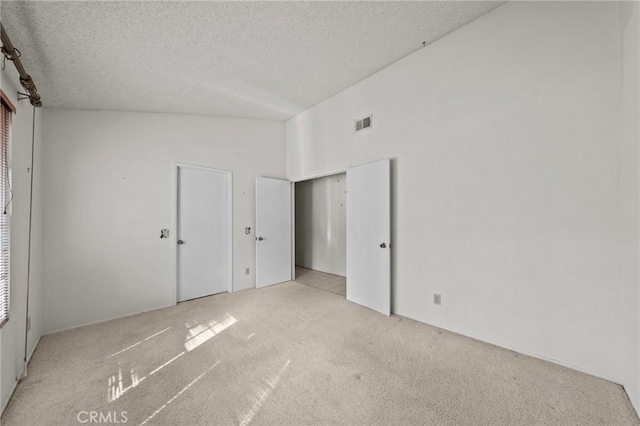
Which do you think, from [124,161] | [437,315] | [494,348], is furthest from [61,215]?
[494,348]

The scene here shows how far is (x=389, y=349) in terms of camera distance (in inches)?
89.9

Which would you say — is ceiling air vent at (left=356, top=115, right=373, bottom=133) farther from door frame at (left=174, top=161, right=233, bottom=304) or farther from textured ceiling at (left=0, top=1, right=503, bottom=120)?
door frame at (left=174, top=161, right=233, bottom=304)

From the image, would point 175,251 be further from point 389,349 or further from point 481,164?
point 481,164

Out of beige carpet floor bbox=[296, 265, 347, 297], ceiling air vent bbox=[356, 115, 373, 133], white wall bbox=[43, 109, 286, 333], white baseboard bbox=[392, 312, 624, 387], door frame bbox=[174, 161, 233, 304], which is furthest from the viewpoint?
beige carpet floor bbox=[296, 265, 347, 297]

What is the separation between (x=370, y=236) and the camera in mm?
3285

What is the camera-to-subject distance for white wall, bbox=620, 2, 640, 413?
157 centimetres

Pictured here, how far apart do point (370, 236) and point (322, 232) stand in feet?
7.34

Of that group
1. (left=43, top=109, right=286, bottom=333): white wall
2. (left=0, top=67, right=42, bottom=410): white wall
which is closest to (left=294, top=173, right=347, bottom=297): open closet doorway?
(left=43, top=109, right=286, bottom=333): white wall

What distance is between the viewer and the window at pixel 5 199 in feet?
5.55

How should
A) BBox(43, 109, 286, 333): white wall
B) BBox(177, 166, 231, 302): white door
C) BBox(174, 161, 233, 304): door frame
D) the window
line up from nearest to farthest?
1. the window
2. BBox(43, 109, 286, 333): white wall
3. BBox(174, 161, 233, 304): door frame
4. BBox(177, 166, 231, 302): white door

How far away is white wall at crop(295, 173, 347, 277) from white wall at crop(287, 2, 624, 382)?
6.59 ft

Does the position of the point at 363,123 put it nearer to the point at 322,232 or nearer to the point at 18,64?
the point at 322,232

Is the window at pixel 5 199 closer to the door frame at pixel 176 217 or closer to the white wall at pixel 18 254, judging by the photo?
the white wall at pixel 18 254

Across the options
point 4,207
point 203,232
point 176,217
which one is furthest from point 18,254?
point 203,232
